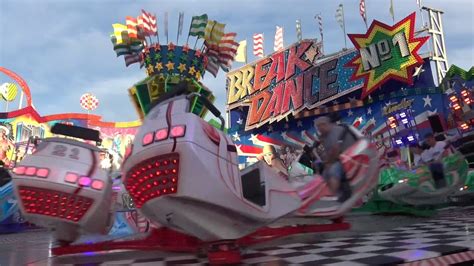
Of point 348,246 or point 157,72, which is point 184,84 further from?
point 157,72

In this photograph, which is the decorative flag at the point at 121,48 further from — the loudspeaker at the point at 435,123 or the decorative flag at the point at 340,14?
the decorative flag at the point at 340,14

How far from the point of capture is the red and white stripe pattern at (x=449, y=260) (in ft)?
8.88

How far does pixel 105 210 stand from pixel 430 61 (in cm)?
1221

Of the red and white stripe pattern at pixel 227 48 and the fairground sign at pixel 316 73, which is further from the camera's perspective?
the fairground sign at pixel 316 73

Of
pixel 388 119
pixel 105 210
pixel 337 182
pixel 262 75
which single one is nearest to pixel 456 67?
pixel 388 119

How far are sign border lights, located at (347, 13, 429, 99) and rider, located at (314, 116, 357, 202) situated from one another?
1021 cm

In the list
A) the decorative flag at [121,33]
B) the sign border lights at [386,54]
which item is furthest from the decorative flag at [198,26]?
the sign border lights at [386,54]

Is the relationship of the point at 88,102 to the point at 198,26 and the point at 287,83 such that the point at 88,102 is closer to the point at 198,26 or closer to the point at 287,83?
the point at 287,83

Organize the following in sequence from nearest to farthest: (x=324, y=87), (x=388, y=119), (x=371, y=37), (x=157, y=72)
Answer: (x=157, y=72)
(x=388, y=119)
(x=371, y=37)
(x=324, y=87)

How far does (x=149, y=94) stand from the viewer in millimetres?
6344

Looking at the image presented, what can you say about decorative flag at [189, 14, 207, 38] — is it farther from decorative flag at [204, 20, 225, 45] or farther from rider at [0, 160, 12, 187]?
rider at [0, 160, 12, 187]

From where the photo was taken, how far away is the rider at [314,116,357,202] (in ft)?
10.2

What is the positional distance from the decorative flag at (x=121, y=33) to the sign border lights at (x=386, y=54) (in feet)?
28.3

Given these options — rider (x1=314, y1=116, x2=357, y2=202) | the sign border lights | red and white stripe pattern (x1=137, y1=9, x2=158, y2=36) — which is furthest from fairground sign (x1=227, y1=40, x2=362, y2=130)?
rider (x1=314, y1=116, x2=357, y2=202)
